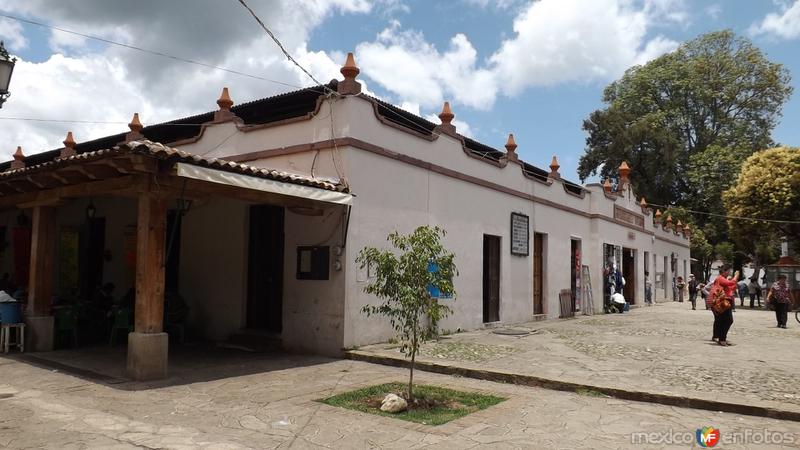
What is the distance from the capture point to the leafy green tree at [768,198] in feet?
77.4

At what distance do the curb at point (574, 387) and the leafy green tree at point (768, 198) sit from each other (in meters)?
21.4

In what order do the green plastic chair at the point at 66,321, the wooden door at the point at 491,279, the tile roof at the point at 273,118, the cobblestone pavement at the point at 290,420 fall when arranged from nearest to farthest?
1. the cobblestone pavement at the point at 290,420
2. the green plastic chair at the point at 66,321
3. the tile roof at the point at 273,118
4. the wooden door at the point at 491,279

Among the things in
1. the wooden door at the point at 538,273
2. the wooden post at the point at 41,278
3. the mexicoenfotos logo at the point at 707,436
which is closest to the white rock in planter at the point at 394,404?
the mexicoenfotos logo at the point at 707,436

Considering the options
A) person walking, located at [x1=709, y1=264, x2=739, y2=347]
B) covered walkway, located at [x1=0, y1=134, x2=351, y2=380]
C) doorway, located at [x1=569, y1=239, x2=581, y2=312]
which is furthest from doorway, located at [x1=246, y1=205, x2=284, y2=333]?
doorway, located at [x1=569, y1=239, x2=581, y2=312]

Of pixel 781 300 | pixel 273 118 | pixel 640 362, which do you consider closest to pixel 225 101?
pixel 273 118

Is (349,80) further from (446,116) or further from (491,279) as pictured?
(491,279)

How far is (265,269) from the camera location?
10812 mm

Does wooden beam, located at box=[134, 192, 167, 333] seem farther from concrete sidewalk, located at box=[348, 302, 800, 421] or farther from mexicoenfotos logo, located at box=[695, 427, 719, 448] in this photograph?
mexicoenfotos logo, located at box=[695, 427, 719, 448]

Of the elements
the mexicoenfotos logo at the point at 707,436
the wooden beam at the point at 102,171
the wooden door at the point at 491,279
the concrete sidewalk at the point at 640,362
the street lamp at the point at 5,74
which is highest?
the street lamp at the point at 5,74

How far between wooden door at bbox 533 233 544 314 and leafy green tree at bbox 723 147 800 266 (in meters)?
13.9

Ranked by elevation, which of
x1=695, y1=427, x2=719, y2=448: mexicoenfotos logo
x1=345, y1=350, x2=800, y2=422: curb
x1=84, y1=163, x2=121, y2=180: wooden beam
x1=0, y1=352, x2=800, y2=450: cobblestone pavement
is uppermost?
x1=84, y1=163, x2=121, y2=180: wooden beam

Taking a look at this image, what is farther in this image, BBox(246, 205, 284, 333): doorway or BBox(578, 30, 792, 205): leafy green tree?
BBox(578, 30, 792, 205): leafy green tree

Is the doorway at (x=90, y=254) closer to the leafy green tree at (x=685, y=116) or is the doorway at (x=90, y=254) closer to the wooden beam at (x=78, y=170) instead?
the wooden beam at (x=78, y=170)

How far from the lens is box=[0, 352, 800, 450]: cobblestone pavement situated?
4941 mm
